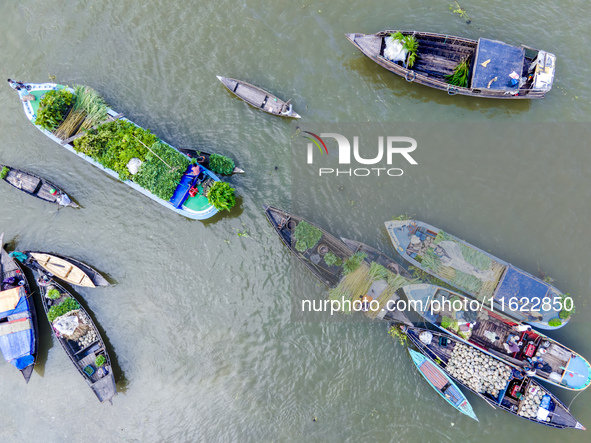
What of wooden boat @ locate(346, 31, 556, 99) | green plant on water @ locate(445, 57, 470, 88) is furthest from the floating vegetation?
green plant on water @ locate(445, 57, 470, 88)

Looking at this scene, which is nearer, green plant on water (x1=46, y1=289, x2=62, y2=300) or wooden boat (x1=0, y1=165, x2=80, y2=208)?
green plant on water (x1=46, y1=289, x2=62, y2=300)

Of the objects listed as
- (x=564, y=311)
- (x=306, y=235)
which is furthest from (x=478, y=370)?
(x=306, y=235)

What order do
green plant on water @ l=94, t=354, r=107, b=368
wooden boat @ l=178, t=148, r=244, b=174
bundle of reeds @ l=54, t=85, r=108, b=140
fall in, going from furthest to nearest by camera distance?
wooden boat @ l=178, t=148, r=244, b=174
bundle of reeds @ l=54, t=85, r=108, b=140
green plant on water @ l=94, t=354, r=107, b=368

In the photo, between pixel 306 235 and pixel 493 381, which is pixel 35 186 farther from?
pixel 493 381

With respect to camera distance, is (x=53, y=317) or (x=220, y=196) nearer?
(x=220, y=196)

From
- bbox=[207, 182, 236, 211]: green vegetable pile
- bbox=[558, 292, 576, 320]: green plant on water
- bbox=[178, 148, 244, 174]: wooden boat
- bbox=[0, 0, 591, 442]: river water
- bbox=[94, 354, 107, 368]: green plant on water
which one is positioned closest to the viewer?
bbox=[558, 292, 576, 320]: green plant on water

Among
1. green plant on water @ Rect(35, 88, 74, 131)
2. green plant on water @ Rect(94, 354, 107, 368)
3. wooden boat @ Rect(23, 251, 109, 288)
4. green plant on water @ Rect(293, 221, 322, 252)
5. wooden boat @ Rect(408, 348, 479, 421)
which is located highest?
green plant on water @ Rect(35, 88, 74, 131)

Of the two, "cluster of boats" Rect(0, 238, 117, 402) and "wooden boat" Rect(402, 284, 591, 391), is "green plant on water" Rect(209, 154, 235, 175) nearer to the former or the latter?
"cluster of boats" Rect(0, 238, 117, 402)

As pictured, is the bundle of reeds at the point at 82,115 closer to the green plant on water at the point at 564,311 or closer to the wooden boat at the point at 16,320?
the wooden boat at the point at 16,320
